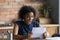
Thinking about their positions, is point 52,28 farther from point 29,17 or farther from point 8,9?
point 29,17

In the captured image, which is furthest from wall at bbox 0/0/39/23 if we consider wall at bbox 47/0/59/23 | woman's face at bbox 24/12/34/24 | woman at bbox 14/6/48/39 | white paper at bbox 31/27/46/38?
white paper at bbox 31/27/46/38

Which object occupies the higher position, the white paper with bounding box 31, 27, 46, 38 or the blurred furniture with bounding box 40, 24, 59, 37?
the white paper with bounding box 31, 27, 46, 38

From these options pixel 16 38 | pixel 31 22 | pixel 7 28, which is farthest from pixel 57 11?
pixel 16 38

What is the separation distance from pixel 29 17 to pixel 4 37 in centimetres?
52

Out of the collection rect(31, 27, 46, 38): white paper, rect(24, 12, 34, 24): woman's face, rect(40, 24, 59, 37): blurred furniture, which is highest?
rect(24, 12, 34, 24): woman's face

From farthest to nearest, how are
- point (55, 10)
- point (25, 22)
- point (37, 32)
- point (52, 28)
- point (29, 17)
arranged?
point (55, 10), point (52, 28), point (25, 22), point (29, 17), point (37, 32)

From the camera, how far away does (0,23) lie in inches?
175

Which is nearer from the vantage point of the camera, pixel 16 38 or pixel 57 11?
pixel 16 38

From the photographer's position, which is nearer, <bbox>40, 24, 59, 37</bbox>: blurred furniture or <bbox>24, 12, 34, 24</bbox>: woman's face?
<bbox>24, 12, 34, 24</bbox>: woman's face

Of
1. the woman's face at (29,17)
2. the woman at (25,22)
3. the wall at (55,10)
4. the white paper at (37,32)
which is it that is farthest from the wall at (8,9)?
the white paper at (37,32)

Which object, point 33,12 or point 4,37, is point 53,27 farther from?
point 4,37

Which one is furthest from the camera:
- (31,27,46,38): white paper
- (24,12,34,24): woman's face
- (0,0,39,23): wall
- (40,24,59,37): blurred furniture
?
(0,0,39,23): wall

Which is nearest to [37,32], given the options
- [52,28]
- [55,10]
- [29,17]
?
[29,17]

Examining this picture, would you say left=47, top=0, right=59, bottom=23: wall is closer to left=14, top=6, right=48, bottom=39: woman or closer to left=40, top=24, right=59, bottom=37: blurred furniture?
left=40, top=24, right=59, bottom=37: blurred furniture
